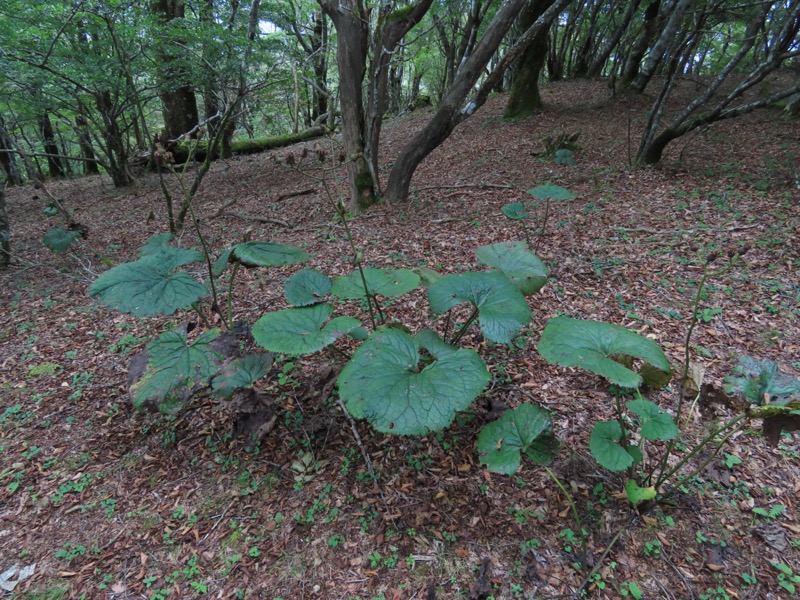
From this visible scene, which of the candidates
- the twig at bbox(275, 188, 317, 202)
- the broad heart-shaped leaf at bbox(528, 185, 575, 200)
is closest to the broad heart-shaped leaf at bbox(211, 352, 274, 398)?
the broad heart-shaped leaf at bbox(528, 185, 575, 200)

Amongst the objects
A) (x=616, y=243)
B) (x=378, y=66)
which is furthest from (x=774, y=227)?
(x=378, y=66)

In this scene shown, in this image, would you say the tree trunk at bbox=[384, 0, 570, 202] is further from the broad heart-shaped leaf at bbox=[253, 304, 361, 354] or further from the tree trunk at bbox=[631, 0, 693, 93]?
the broad heart-shaped leaf at bbox=[253, 304, 361, 354]

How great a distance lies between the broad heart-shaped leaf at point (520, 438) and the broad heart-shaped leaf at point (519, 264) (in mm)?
762

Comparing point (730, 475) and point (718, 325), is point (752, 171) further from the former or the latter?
point (730, 475)

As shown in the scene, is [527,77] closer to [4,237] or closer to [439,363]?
[439,363]

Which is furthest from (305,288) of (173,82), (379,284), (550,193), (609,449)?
(173,82)

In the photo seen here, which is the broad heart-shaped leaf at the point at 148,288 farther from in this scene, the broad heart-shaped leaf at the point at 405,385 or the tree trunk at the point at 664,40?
the tree trunk at the point at 664,40

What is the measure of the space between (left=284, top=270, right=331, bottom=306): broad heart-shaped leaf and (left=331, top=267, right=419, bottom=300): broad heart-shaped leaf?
6 centimetres

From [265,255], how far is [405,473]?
4.43 feet

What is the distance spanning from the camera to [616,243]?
3.82 m

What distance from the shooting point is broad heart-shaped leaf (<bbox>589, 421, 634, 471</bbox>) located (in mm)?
1371

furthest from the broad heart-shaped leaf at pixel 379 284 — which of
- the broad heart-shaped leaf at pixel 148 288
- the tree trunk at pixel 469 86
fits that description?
the tree trunk at pixel 469 86

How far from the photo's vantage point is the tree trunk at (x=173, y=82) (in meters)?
6.51

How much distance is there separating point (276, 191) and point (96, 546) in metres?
6.19
